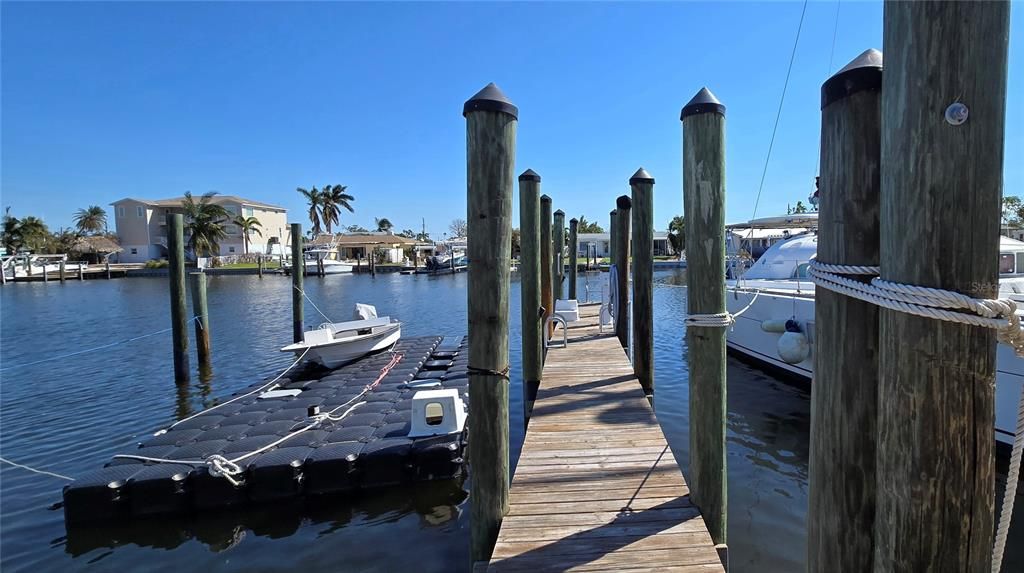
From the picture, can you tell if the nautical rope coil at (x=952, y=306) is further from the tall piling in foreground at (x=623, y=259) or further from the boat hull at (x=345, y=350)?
the boat hull at (x=345, y=350)

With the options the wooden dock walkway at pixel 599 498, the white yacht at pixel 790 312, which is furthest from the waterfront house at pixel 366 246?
the wooden dock walkway at pixel 599 498

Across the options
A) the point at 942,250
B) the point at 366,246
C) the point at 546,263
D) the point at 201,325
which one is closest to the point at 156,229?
the point at 366,246

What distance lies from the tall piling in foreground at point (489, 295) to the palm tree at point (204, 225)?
70.0 meters

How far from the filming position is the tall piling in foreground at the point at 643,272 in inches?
267

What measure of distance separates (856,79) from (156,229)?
85110 mm

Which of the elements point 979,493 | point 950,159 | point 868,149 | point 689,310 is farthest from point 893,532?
point 689,310

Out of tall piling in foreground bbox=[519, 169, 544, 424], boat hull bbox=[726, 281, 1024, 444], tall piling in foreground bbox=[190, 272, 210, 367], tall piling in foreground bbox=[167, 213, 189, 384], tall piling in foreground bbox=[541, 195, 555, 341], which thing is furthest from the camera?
tall piling in foreground bbox=[190, 272, 210, 367]

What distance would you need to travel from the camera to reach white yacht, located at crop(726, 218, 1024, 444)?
575cm

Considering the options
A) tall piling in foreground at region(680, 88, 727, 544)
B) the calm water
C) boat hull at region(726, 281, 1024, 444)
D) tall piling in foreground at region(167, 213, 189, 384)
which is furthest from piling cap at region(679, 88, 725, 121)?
tall piling in foreground at region(167, 213, 189, 384)

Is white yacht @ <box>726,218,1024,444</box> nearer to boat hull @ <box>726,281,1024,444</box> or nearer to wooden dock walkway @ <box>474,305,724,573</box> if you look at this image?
boat hull @ <box>726,281,1024,444</box>

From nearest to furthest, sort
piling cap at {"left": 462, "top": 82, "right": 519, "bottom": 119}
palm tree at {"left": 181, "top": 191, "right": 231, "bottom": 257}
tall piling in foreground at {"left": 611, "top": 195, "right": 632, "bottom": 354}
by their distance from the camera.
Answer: piling cap at {"left": 462, "top": 82, "right": 519, "bottom": 119} → tall piling in foreground at {"left": 611, "top": 195, "right": 632, "bottom": 354} → palm tree at {"left": 181, "top": 191, "right": 231, "bottom": 257}

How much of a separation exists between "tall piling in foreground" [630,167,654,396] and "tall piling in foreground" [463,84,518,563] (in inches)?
152

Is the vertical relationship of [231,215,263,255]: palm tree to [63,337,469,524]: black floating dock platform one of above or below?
above

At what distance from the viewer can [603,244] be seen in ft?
244
